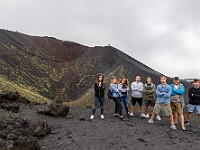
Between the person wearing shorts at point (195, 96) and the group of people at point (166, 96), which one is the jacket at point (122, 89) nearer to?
the group of people at point (166, 96)

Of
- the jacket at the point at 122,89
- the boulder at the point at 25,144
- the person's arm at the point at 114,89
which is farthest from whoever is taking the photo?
the jacket at the point at 122,89

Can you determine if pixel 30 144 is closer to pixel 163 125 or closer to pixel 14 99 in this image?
pixel 163 125

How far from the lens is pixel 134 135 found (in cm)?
1103

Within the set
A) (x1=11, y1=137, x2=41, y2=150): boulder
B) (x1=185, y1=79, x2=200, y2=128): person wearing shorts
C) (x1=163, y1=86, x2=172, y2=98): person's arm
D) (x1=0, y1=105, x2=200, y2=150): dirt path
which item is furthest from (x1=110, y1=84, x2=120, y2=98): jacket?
(x1=11, y1=137, x2=41, y2=150): boulder

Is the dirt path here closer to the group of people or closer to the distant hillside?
the group of people

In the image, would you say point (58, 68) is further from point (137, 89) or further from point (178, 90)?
point (178, 90)

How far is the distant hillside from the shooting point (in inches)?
1362

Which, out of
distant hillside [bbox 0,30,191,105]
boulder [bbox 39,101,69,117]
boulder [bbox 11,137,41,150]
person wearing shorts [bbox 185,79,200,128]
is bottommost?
boulder [bbox 11,137,41,150]

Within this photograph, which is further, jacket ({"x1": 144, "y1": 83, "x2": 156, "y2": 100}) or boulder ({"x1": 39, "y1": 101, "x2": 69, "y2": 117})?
jacket ({"x1": 144, "y1": 83, "x2": 156, "y2": 100})

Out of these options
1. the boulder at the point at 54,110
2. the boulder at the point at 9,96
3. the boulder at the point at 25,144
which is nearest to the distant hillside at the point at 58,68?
the boulder at the point at 9,96

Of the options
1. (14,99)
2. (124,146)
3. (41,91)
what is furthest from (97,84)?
(41,91)

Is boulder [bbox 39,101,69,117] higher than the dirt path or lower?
higher

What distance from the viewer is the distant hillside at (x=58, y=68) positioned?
34.6 metres

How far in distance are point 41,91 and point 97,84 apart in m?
21.8
